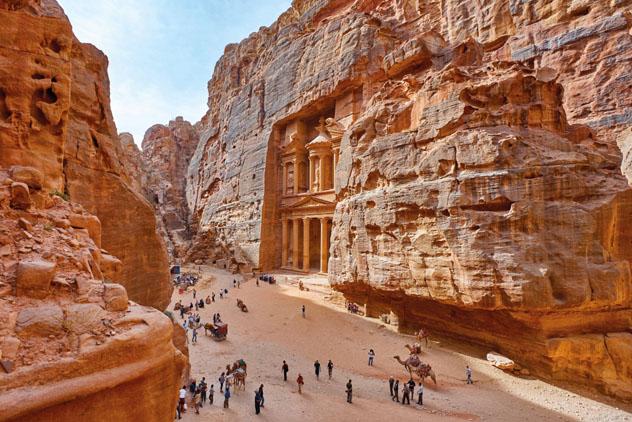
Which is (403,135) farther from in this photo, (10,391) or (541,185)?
(10,391)

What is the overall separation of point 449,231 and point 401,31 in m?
25.0

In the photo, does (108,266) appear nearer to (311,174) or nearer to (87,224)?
(87,224)

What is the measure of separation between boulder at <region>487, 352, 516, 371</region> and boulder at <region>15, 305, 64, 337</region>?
45.2 ft

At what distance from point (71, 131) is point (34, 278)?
254 inches

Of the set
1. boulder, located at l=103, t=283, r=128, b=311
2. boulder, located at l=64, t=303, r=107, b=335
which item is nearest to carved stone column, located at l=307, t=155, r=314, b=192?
boulder, located at l=103, t=283, r=128, b=311

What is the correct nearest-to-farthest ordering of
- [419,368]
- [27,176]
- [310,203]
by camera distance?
[27,176] → [419,368] → [310,203]

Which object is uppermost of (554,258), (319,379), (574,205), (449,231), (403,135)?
(403,135)

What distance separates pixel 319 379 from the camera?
12375 millimetres

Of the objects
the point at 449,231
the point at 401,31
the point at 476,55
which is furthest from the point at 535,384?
the point at 401,31

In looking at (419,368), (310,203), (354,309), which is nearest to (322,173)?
(310,203)

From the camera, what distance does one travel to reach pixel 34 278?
3.91 m

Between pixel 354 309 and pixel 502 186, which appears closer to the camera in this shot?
pixel 502 186

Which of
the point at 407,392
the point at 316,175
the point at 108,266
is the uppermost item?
the point at 316,175

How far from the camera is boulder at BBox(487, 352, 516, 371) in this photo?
39.3ft
